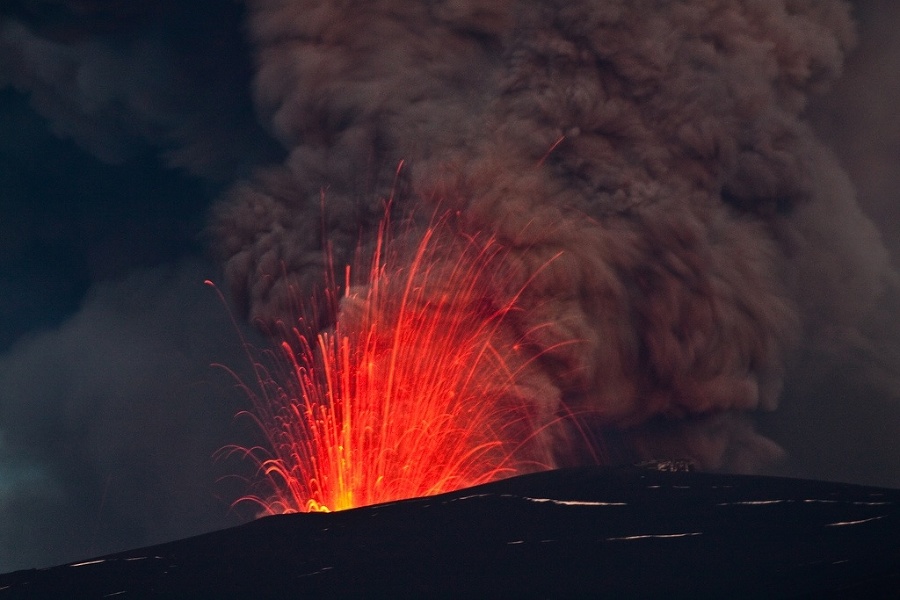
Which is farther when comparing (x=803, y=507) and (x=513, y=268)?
(x=513, y=268)


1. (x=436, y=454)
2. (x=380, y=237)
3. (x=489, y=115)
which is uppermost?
(x=489, y=115)

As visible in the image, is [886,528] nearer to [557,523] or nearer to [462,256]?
[557,523]

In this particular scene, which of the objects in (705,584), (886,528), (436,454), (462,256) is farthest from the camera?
(462,256)

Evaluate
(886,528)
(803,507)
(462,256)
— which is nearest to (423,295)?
(462,256)

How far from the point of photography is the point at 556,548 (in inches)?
399

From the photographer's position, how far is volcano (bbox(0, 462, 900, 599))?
864 cm

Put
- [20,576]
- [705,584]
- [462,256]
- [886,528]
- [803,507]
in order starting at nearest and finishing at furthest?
[705,584] < [886,528] < [803,507] < [20,576] < [462,256]

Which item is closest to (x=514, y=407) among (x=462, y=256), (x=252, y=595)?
(x=462, y=256)

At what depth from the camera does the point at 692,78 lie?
66.8 ft

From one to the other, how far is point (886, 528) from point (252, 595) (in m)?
6.04

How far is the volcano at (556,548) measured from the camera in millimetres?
8641

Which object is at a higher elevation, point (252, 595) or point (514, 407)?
point (514, 407)

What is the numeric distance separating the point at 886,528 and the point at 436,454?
32.1 feet

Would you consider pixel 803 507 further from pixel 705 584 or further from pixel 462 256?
pixel 462 256
